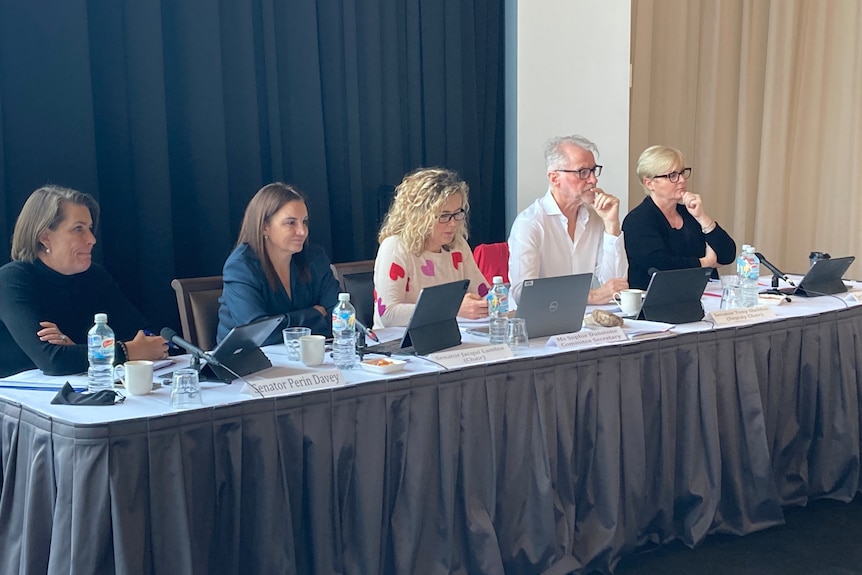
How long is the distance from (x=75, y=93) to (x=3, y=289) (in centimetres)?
128

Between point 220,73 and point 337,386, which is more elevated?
point 220,73

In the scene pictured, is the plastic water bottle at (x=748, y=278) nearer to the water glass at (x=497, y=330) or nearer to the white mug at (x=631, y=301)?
the white mug at (x=631, y=301)

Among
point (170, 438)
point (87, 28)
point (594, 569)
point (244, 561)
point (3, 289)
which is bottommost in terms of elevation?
point (594, 569)

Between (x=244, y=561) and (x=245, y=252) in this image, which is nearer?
(x=244, y=561)

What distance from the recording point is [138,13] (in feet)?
11.1

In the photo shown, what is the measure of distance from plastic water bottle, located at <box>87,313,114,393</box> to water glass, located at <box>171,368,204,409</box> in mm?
238

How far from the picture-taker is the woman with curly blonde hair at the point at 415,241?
9.30 feet

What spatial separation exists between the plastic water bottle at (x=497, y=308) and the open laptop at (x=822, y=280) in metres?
1.17

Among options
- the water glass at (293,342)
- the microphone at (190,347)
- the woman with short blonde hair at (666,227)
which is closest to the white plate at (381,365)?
the water glass at (293,342)

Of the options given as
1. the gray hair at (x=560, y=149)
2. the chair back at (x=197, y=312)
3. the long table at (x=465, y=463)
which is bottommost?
the long table at (x=465, y=463)

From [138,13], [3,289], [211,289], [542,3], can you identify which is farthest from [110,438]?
[542,3]

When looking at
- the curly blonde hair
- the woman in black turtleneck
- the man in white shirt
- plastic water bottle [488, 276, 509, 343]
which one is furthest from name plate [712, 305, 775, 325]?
the woman in black turtleneck

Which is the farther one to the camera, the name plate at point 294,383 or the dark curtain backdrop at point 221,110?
the dark curtain backdrop at point 221,110

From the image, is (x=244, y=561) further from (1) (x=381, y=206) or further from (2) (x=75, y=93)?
(1) (x=381, y=206)
